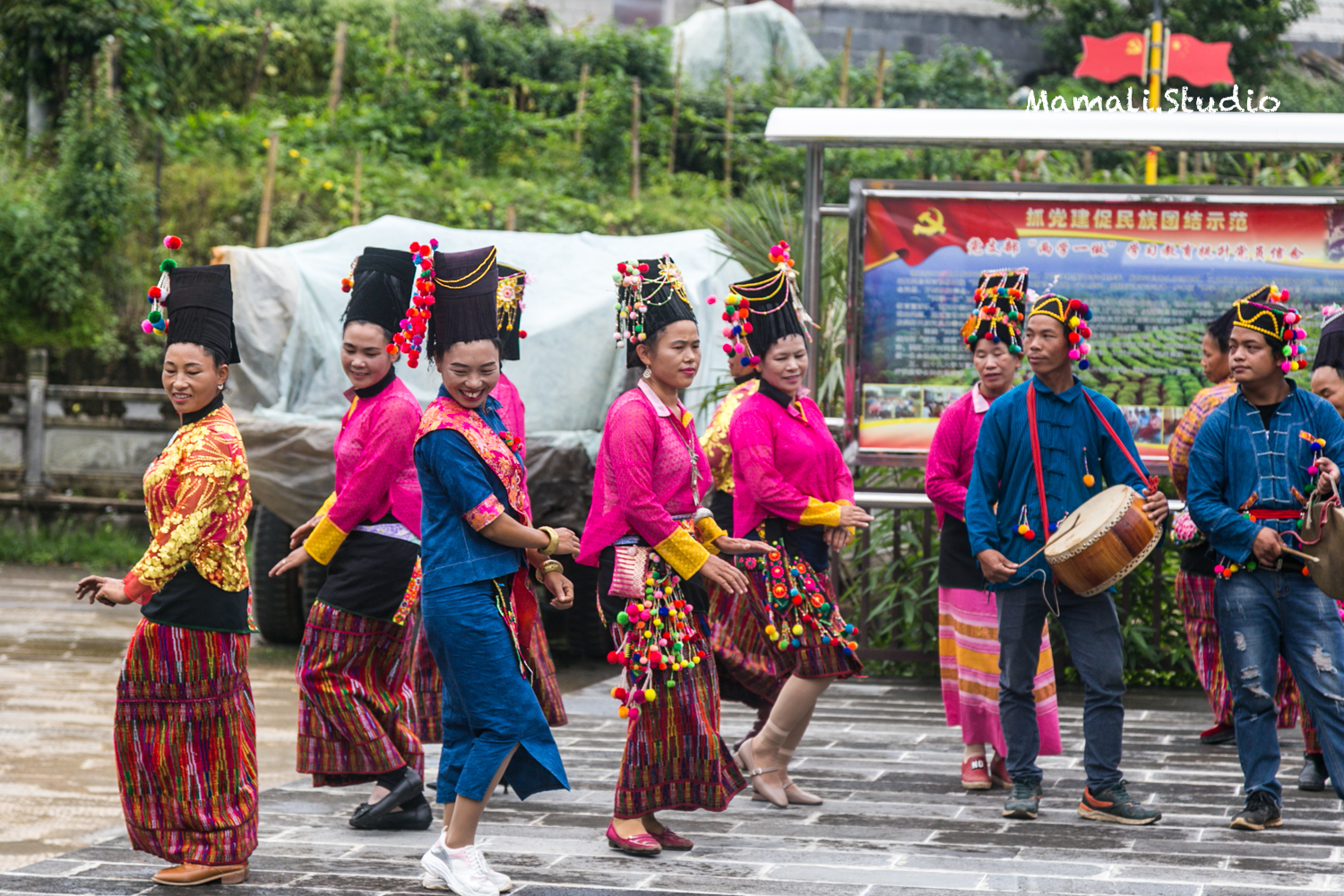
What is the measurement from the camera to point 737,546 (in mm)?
4855

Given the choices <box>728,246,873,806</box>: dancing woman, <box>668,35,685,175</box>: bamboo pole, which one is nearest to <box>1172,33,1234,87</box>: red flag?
<box>728,246,873,806</box>: dancing woman

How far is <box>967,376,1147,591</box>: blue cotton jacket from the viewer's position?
206 inches

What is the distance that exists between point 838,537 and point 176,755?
243 cm

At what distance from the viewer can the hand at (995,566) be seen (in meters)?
5.17

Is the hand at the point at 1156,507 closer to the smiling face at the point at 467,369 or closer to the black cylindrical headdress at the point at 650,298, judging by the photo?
the black cylindrical headdress at the point at 650,298

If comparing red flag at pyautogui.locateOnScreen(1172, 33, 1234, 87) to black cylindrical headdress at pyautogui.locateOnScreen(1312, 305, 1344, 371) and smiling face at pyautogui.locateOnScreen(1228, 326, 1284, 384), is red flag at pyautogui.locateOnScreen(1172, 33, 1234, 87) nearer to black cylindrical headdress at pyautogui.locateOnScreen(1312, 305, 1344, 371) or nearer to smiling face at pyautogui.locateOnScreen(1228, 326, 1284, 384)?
black cylindrical headdress at pyautogui.locateOnScreen(1312, 305, 1344, 371)

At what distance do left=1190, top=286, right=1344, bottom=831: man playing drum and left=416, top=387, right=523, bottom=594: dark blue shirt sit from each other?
8.36 ft

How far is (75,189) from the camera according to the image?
14.1 m

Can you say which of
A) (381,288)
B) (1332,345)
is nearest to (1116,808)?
(1332,345)

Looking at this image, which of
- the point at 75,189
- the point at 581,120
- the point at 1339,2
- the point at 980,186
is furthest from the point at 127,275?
the point at 1339,2

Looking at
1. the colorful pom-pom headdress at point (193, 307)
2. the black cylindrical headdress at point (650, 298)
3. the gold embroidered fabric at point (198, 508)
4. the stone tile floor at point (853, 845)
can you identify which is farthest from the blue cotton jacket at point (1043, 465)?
the colorful pom-pom headdress at point (193, 307)

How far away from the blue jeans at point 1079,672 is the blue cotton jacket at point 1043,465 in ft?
0.43

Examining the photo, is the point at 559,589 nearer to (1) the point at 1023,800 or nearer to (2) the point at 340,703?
(2) the point at 340,703

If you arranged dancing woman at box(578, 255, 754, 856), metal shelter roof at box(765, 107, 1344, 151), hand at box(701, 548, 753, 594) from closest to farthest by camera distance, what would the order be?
1. hand at box(701, 548, 753, 594)
2. dancing woman at box(578, 255, 754, 856)
3. metal shelter roof at box(765, 107, 1344, 151)
